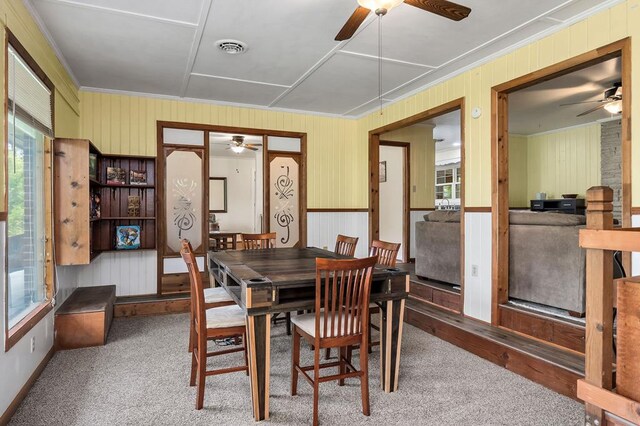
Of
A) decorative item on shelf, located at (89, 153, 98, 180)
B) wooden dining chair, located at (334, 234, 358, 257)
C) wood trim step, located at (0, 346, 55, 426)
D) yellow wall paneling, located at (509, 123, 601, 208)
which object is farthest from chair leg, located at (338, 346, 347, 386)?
yellow wall paneling, located at (509, 123, 601, 208)

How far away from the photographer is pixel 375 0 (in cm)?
212

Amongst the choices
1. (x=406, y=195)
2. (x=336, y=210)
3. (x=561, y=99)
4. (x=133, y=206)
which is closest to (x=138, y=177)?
(x=133, y=206)

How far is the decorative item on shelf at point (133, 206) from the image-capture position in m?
4.80

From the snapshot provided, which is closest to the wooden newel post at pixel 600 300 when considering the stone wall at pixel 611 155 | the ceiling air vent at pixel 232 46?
the ceiling air vent at pixel 232 46

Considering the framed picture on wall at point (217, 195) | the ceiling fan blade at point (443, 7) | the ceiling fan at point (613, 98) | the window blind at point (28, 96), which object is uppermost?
the ceiling fan at point (613, 98)

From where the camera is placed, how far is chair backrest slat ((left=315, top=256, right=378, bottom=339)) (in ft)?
7.10

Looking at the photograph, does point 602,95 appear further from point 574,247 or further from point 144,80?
point 144,80

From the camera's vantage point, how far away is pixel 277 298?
2266 millimetres

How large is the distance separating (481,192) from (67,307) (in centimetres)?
397

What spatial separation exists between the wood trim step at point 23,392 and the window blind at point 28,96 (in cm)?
178

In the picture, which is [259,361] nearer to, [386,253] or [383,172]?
[386,253]

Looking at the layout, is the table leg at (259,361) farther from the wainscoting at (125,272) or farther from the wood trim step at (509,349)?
the wainscoting at (125,272)

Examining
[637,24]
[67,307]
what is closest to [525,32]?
[637,24]

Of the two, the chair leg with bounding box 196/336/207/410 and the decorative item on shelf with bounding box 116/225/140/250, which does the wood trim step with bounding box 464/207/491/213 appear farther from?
the decorative item on shelf with bounding box 116/225/140/250
